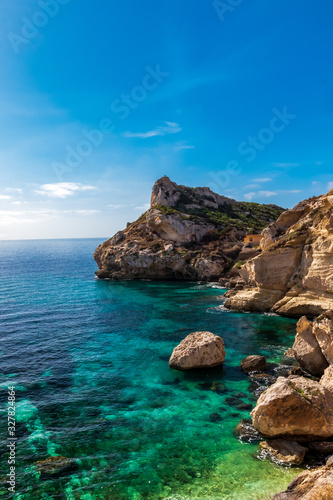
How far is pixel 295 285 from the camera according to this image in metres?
42.4

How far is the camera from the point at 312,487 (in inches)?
397

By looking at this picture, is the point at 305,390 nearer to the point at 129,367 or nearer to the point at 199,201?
the point at 129,367

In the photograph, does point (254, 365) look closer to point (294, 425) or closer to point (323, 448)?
point (294, 425)

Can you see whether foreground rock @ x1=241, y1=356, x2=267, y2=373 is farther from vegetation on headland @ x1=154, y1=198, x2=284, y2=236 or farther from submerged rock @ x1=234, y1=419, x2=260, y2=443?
vegetation on headland @ x1=154, y1=198, x2=284, y2=236

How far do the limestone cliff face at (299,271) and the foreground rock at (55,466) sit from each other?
33172 mm

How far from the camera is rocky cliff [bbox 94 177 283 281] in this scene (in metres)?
79.4

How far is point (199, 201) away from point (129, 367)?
337 feet

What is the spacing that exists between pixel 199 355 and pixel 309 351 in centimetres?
867

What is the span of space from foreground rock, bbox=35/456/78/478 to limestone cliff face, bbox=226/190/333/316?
33.2 m

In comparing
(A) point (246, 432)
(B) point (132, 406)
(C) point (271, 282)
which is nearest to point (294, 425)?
(A) point (246, 432)

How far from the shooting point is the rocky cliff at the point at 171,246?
7944cm

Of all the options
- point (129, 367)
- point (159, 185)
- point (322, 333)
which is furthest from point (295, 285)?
point (159, 185)

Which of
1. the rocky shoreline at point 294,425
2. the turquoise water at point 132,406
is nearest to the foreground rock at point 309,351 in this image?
the turquoise water at point 132,406

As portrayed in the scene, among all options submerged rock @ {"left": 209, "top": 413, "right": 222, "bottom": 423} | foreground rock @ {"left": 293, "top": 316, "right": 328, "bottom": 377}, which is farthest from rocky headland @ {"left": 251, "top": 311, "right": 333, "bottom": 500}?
foreground rock @ {"left": 293, "top": 316, "right": 328, "bottom": 377}
